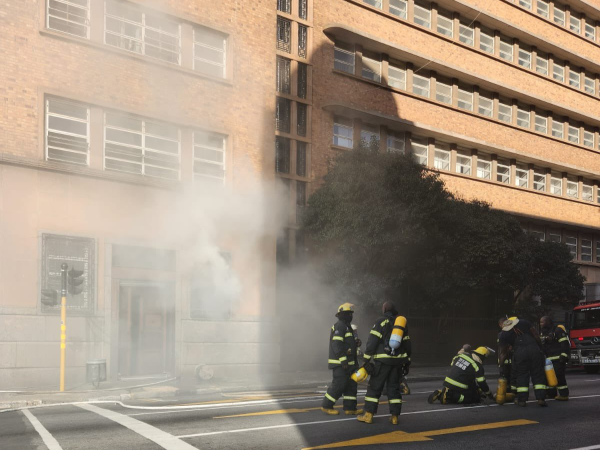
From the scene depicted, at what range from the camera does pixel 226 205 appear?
18.7 m

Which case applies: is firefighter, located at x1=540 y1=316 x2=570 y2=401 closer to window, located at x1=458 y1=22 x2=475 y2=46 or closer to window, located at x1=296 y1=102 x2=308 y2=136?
window, located at x1=296 y1=102 x2=308 y2=136

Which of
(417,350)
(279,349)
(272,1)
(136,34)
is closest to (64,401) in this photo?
(279,349)

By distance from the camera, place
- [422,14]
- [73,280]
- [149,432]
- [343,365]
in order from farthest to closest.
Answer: [422,14] < [73,280] < [343,365] < [149,432]

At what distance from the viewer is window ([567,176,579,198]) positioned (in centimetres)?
3644

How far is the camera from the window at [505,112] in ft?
108

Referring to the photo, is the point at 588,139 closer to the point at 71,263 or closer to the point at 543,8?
the point at 543,8

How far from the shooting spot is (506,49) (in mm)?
33625

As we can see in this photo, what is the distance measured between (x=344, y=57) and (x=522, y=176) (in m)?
12.6

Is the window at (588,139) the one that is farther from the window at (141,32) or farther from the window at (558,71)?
the window at (141,32)

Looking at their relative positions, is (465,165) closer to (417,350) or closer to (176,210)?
(417,350)

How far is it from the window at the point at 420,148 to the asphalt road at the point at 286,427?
18.4 metres

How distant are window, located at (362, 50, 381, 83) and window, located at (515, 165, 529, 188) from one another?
33.3 feet

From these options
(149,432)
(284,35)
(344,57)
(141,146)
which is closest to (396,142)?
(344,57)

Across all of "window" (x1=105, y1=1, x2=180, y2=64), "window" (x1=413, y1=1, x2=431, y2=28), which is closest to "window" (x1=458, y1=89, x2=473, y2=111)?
"window" (x1=413, y1=1, x2=431, y2=28)
